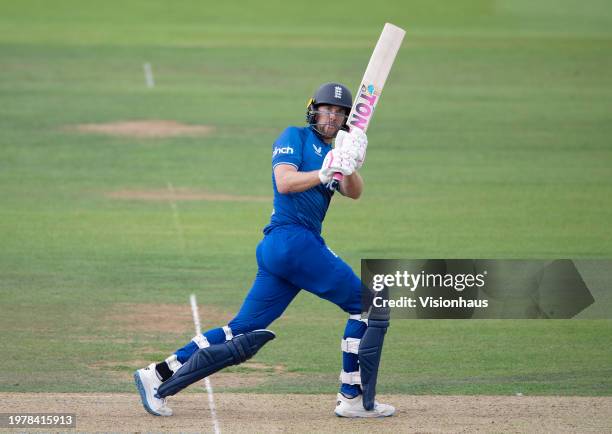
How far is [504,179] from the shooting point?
2178cm

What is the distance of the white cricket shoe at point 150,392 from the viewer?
A: 837 cm

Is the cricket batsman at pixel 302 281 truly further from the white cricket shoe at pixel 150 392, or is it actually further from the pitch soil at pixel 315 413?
the pitch soil at pixel 315 413

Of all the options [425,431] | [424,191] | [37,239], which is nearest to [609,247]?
[424,191]

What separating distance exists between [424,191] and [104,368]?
11177mm

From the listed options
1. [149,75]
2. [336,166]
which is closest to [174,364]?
[336,166]

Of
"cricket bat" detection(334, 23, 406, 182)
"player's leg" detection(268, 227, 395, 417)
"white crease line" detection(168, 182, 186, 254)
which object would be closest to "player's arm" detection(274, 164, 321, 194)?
"player's leg" detection(268, 227, 395, 417)

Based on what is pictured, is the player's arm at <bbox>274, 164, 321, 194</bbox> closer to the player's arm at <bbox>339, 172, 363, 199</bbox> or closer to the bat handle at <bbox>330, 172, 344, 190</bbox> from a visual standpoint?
the bat handle at <bbox>330, 172, 344, 190</bbox>

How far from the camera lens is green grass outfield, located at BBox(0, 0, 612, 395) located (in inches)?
441

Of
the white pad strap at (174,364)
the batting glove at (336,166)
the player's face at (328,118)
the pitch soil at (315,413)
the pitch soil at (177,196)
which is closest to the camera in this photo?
the batting glove at (336,166)

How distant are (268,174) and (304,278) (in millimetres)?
14147

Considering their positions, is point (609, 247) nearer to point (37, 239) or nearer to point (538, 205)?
point (538, 205)

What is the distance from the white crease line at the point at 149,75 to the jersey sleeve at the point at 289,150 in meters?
23.8

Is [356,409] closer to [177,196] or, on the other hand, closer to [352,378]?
[352,378]

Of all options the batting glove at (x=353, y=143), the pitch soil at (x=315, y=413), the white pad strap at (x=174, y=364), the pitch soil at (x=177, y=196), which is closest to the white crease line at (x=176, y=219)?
the pitch soil at (x=177, y=196)
